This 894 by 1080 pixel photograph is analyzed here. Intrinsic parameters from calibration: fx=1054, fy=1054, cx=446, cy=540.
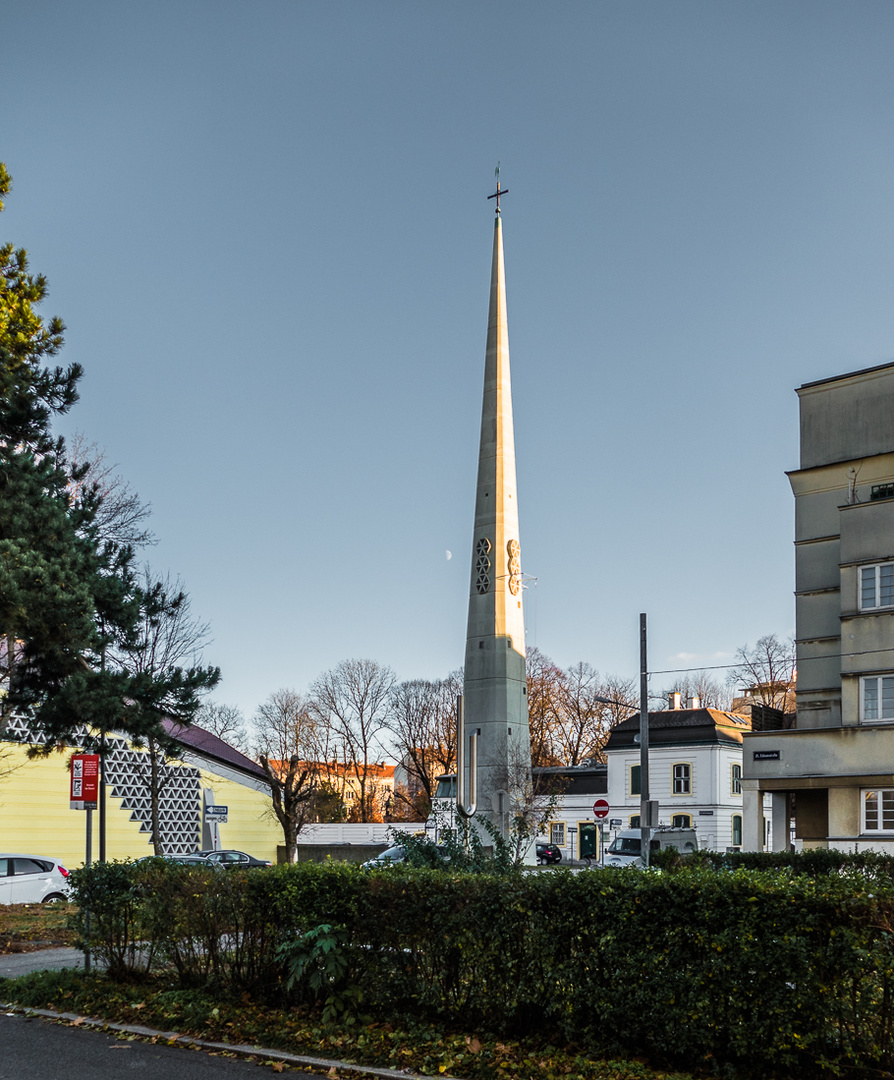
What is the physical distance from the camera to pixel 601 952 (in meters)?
8.25

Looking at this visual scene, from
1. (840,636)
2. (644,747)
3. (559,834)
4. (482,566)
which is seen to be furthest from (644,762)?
(559,834)

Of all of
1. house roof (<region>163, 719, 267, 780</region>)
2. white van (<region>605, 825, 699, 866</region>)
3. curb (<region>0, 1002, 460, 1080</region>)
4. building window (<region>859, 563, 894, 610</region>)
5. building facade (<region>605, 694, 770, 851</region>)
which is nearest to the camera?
curb (<region>0, 1002, 460, 1080</region>)

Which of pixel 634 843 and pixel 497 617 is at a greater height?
pixel 497 617

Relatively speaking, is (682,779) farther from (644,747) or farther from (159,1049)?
(159,1049)

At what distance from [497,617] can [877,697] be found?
20.3 meters

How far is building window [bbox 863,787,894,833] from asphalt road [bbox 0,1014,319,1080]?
82.5ft

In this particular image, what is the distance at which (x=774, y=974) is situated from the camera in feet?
24.6

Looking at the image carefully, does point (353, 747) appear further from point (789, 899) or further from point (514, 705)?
point (789, 899)

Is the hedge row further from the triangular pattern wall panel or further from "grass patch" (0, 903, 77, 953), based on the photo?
the triangular pattern wall panel

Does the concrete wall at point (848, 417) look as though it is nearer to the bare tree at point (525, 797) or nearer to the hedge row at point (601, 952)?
the bare tree at point (525, 797)

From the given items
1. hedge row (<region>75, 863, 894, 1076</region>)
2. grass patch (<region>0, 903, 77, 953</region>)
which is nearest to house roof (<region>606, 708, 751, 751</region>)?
grass patch (<region>0, 903, 77, 953</region>)

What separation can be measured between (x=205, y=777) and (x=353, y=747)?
94.3ft

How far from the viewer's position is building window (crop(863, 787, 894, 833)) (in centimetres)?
2955

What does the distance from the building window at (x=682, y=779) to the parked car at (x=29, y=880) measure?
38.6m
